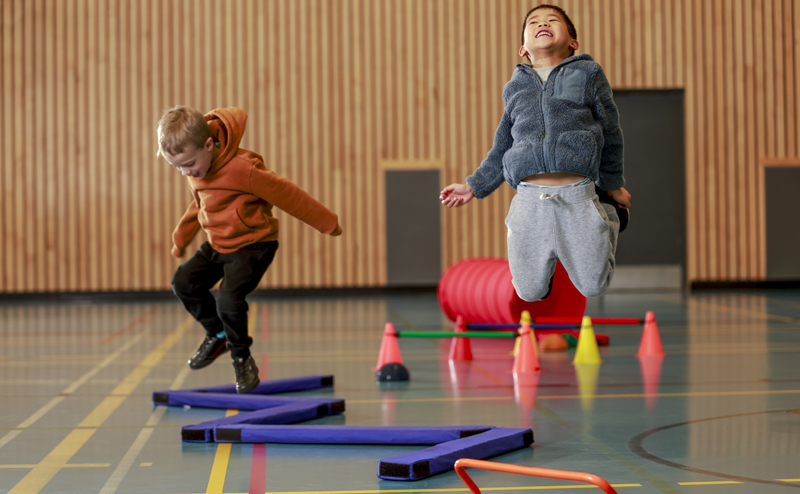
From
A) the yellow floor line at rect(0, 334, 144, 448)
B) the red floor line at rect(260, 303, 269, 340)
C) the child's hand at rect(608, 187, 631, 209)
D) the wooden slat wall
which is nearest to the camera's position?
the child's hand at rect(608, 187, 631, 209)

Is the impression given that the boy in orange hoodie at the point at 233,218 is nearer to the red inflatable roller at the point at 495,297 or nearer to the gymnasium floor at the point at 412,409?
the gymnasium floor at the point at 412,409

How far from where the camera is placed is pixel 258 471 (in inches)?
138

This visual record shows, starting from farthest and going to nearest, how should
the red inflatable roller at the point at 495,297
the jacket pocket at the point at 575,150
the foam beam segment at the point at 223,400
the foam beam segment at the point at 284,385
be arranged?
the red inflatable roller at the point at 495,297
the foam beam segment at the point at 284,385
the foam beam segment at the point at 223,400
the jacket pocket at the point at 575,150

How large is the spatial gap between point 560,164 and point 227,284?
6.54ft

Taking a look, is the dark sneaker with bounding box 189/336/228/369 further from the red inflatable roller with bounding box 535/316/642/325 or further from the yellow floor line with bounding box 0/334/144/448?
the red inflatable roller with bounding box 535/316/642/325

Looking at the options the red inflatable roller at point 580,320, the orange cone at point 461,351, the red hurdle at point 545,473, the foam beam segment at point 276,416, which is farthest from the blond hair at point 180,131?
the red inflatable roller at point 580,320

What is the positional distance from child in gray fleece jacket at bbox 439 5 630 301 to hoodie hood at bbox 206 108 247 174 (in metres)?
1.60

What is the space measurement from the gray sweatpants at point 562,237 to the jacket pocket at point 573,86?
311 millimetres

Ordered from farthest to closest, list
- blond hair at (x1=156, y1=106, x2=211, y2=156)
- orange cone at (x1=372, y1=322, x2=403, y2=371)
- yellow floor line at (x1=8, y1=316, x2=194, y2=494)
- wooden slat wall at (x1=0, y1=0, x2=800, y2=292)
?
1. wooden slat wall at (x1=0, y1=0, x2=800, y2=292)
2. orange cone at (x1=372, y1=322, x2=403, y2=371)
3. blond hair at (x1=156, y1=106, x2=211, y2=156)
4. yellow floor line at (x1=8, y1=316, x2=194, y2=494)

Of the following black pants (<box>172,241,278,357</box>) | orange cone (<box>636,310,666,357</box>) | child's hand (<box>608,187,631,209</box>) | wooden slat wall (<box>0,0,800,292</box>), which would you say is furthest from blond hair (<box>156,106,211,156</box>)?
wooden slat wall (<box>0,0,800,292</box>)

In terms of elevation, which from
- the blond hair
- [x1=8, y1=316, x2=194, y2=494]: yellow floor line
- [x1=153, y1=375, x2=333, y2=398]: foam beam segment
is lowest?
[x1=8, y1=316, x2=194, y2=494]: yellow floor line

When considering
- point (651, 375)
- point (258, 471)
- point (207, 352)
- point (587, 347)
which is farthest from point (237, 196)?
point (587, 347)

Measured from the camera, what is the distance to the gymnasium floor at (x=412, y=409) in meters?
3.38

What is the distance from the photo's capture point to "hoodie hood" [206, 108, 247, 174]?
412cm
